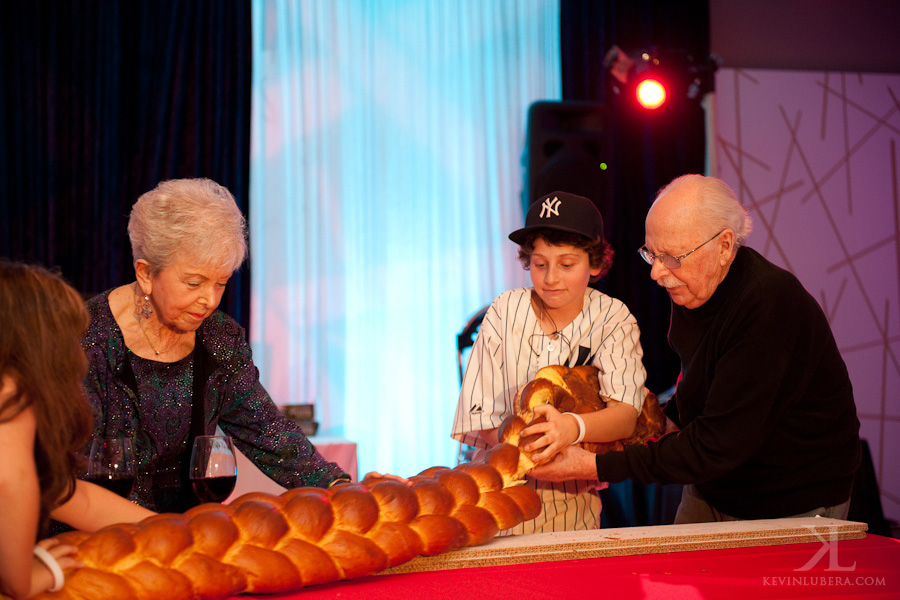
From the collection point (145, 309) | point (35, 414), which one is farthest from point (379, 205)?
point (35, 414)

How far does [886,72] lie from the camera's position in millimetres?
5648

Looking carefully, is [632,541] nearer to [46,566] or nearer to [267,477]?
[46,566]

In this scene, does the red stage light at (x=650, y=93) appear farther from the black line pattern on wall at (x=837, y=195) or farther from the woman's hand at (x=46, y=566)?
the woman's hand at (x=46, y=566)

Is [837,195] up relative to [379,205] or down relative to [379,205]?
up

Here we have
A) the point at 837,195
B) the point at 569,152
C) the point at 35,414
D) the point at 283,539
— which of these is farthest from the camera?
the point at 837,195

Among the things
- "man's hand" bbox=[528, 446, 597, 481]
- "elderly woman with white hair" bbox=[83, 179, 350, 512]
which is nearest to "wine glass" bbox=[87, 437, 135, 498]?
"elderly woman with white hair" bbox=[83, 179, 350, 512]

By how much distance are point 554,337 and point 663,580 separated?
90 cm

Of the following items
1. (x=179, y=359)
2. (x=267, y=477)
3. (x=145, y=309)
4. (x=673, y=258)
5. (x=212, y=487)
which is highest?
(x=673, y=258)

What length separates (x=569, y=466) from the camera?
5.37 feet

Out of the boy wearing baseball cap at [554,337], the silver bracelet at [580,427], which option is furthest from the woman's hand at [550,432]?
the boy wearing baseball cap at [554,337]

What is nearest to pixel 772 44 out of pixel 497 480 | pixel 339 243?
pixel 339 243

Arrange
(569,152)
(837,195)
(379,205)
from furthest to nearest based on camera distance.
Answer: (837,195) < (379,205) < (569,152)

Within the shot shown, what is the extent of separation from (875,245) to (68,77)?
5.74 meters

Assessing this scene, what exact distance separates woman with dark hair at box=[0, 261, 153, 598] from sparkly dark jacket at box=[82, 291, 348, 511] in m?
0.59
